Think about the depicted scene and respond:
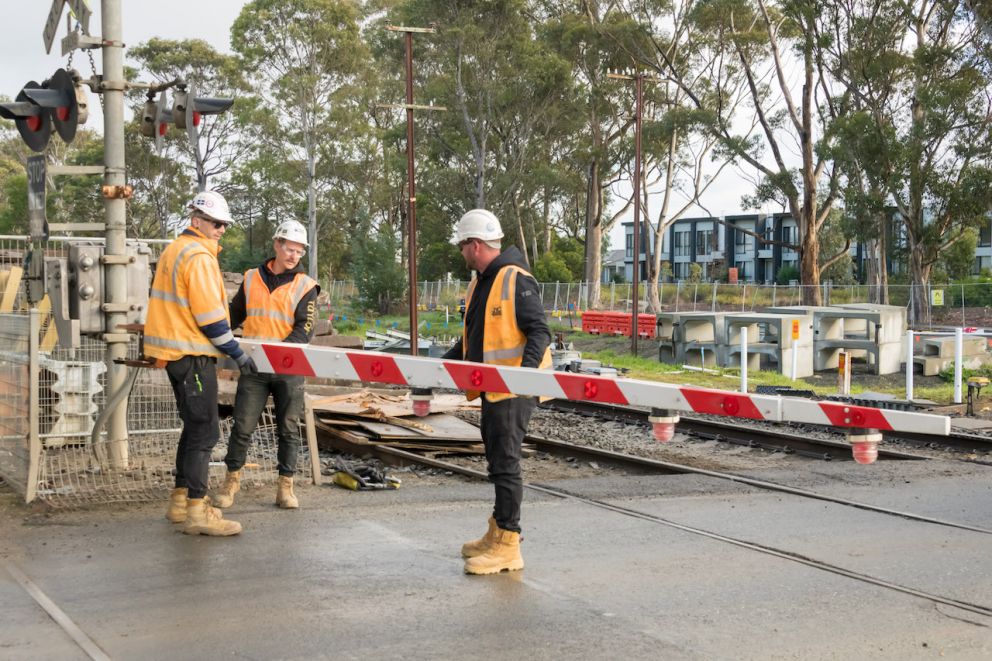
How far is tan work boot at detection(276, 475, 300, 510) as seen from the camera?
25.3 ft

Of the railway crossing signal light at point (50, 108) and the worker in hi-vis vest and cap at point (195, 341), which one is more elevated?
the railway crossing signal light at point (50, 108)

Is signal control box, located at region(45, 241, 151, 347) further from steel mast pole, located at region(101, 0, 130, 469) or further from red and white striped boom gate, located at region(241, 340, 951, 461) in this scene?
red and white striped boom gate, located at region(241, 340, 951, 461)

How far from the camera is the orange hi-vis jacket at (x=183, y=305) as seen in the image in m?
6.74

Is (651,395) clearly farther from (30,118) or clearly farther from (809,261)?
(809,261)

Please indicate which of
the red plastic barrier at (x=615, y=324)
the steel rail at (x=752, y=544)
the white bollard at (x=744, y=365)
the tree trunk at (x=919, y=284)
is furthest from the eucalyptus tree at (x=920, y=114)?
the steel rail at (x=752, y=544)

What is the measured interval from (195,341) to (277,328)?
79 cm

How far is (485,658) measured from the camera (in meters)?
4.78

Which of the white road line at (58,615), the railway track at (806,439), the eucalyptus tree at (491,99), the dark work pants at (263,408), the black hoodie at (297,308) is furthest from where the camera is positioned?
the eucalyptus tree at (491,99)

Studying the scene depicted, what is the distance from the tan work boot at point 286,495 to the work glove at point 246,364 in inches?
47.0

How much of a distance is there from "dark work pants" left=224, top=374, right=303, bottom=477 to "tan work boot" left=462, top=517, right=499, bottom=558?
1.71 meters

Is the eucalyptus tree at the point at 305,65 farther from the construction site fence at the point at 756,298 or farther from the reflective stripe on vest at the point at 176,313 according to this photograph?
the reflective stripe on vest at the point at 176,313

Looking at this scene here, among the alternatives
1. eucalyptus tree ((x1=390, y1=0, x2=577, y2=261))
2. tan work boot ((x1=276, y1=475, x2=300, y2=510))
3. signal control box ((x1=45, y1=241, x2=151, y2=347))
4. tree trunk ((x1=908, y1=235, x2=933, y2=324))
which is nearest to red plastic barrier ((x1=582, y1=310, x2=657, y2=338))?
tree trunk ((x1=908, y1=235, x2=933, y2=324))

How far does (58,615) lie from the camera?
525 centimetres

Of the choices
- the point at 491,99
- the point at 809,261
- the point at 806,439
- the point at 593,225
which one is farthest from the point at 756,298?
the point at 806,439
